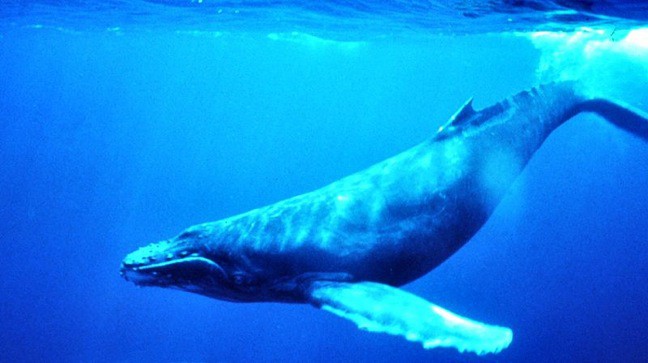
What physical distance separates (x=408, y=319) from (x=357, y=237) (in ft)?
5.58

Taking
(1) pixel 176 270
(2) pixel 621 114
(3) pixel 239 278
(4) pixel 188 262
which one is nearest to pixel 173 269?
(1) pixel 176 270

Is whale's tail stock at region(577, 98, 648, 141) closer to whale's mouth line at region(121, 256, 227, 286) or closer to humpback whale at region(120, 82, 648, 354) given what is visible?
humpback whale at region(120, 82, 648, 354)

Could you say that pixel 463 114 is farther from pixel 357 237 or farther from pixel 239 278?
pixel 239 278

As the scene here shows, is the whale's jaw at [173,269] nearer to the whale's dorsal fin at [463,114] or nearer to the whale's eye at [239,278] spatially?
the whale's eye at [239,278]

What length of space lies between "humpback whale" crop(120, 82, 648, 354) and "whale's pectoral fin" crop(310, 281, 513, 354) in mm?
24

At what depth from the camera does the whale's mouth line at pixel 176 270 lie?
7.16 metres

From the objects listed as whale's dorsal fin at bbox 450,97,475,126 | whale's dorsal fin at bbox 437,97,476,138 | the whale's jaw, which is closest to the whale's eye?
the whale's jaw

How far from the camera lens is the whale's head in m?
7.16

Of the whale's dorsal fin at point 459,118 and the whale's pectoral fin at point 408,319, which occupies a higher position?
the whale's dorsal fin at point 459,118

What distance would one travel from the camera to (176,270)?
23.6 ft

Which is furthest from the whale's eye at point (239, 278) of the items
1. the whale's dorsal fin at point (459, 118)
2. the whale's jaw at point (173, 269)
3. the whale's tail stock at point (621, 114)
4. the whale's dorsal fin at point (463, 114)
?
the whale's tail stock at point (621, 114)

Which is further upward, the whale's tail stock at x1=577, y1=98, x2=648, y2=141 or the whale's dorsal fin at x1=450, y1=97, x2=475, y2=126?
the whale's dorsal fin at x1=450, y1=97, x2=475, y2=126

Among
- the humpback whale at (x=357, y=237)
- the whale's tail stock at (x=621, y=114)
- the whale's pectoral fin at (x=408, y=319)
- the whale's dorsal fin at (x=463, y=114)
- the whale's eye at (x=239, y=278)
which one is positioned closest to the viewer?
the whale's pectoral fin at (x=408, y=319)

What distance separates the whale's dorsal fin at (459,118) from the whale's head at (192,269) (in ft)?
12.9
